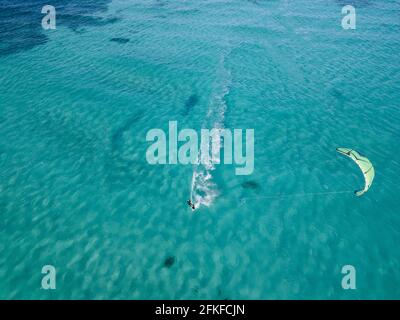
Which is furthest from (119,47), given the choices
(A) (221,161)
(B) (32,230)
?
(B) (32,230)

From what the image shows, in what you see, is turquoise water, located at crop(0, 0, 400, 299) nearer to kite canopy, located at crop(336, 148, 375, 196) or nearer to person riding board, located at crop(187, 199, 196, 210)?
person riding board, located at crop(187, 199, 196, 210)

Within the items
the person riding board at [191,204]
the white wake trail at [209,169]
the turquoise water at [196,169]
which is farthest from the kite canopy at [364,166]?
the person riding board at [191,204]

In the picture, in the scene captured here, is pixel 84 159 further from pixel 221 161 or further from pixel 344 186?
pixel 344 186

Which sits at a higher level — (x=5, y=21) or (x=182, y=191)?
(x=5, y=21)

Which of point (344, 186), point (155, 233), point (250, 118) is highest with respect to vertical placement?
point (250, 118)

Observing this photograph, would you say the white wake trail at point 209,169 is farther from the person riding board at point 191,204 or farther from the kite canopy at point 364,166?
the kite canopy at point 364,166

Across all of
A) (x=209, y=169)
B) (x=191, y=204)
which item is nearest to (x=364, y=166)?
(x=209, y=169)
